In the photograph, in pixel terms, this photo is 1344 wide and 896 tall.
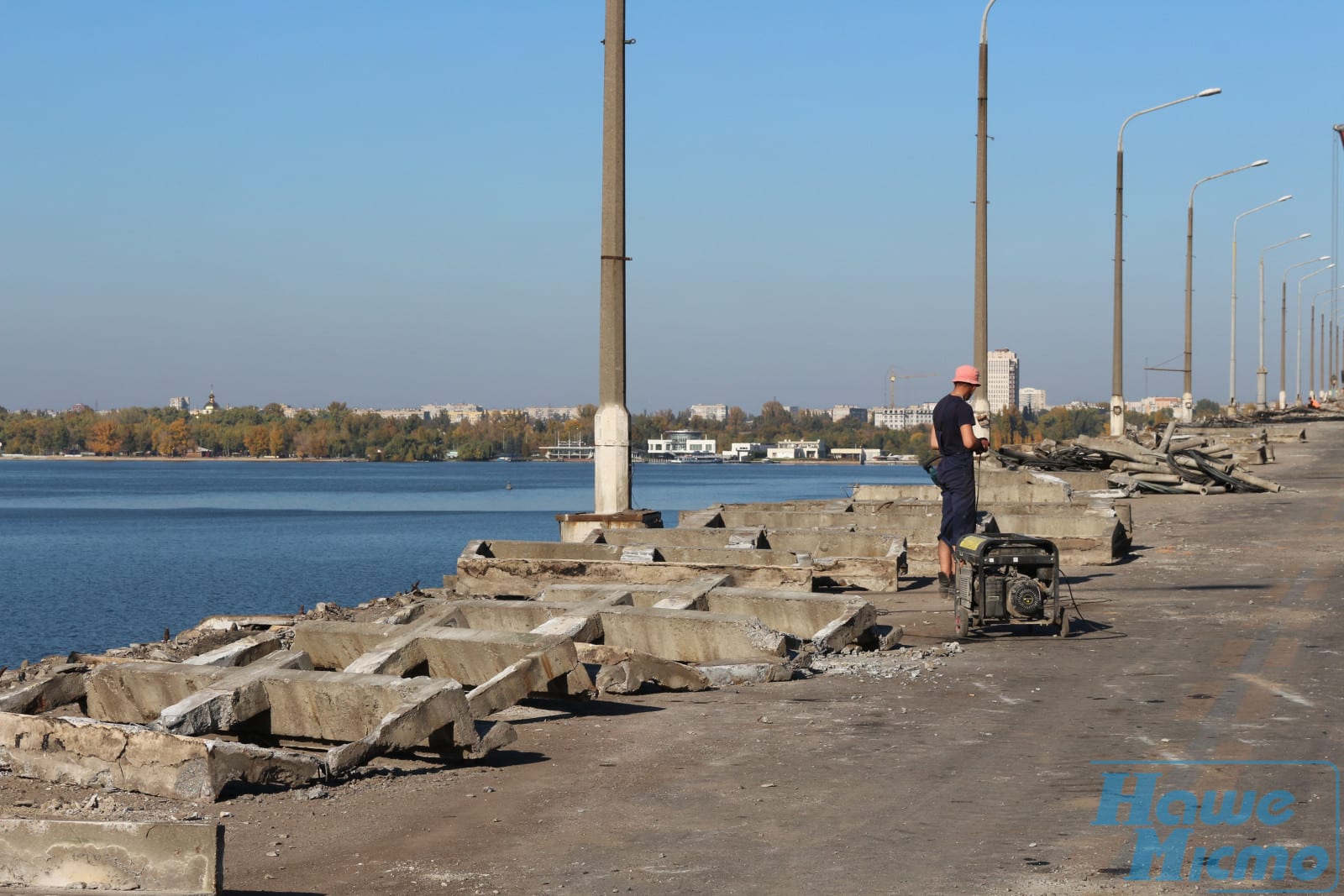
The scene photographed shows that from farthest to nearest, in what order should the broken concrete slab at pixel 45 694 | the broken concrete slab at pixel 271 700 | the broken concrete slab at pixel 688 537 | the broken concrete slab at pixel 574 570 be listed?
1. the broken concrete slab at pixel 688 537
2. the broken concrete slab at pixel 574 570
3. the broken concrete slab at pixel 45 694
4. the broken concrete slab at pixel 271 700

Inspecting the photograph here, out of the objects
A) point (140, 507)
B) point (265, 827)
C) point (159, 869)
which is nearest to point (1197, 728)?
point (265, 827)

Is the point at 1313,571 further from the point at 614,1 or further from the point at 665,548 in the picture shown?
the point at 614,1

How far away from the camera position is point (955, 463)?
1270 centimetres

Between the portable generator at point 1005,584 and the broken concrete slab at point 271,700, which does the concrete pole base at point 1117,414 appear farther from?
the broken concrete slab at point 271,700

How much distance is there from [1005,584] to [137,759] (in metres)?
7.01

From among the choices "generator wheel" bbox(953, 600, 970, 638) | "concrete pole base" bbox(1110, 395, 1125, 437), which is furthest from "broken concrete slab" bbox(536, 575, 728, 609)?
"concrete pole base" bbox(1110, 395, 1125, 437)

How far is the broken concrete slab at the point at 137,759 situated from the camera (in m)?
6.52

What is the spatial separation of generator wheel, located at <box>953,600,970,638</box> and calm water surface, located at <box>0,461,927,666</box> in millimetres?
21964

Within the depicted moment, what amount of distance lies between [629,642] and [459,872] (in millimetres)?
4952

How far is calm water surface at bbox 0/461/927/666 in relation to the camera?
37.7 metres

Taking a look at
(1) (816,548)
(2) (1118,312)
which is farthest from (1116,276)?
(1) (816,548)

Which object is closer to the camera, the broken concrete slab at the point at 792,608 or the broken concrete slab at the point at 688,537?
the broken concrete slab at the point at 792,608

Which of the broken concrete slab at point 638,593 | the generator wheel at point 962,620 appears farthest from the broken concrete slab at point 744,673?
the generator wheel at point 962,620

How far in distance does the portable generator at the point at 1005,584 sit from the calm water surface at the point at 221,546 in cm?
2210
